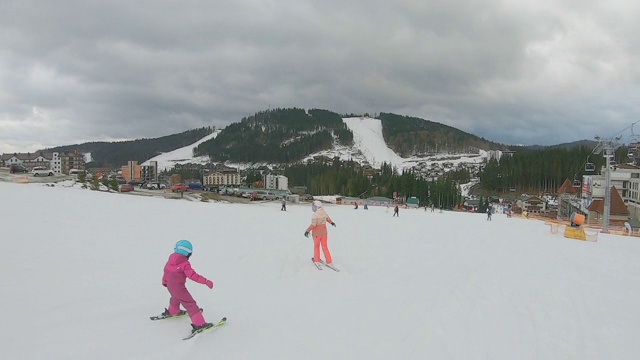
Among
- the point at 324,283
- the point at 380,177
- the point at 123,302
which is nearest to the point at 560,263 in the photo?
the point at 324,283

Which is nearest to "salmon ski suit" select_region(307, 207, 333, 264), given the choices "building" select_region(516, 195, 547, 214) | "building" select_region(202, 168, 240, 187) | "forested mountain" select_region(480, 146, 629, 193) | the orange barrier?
the orange barrier

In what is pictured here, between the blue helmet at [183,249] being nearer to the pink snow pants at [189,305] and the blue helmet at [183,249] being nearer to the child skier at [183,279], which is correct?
the child skier at [183,279]

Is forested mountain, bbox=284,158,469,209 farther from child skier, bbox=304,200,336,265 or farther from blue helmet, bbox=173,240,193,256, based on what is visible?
blue helmet, bbox=173,240,193,256

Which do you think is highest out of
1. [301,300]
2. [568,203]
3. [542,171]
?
[542,171]

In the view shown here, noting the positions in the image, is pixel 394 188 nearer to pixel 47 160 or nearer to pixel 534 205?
pixel 534 205

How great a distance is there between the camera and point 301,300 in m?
7.32

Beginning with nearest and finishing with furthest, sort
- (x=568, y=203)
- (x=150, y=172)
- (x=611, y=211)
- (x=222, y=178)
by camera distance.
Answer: (x=611, y=211), (x=568, y=203), (x=150, y=172), (x=222, y=178)

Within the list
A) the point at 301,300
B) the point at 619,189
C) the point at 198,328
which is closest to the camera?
the point at 198,328

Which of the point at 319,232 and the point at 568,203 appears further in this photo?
the point at 568,203

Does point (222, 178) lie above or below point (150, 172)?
below

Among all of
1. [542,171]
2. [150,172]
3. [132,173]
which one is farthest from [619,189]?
[150,172]

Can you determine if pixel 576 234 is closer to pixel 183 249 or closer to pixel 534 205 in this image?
pixel 183 249

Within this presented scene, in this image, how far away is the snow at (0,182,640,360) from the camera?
5.33 m

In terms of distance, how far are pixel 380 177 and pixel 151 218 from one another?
404 feet
